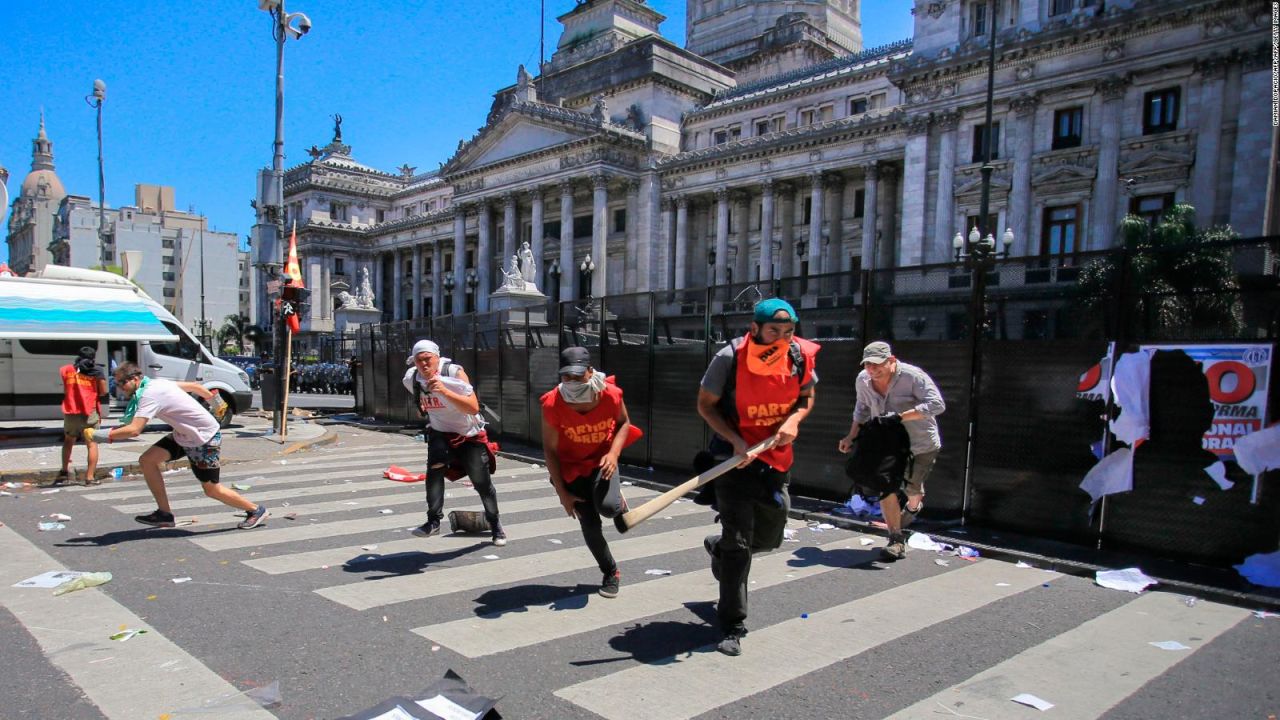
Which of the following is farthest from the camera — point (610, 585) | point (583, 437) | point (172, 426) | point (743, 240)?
point (743, 240)

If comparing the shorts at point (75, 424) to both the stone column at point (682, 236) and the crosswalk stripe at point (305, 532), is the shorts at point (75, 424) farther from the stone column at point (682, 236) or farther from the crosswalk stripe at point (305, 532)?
the stone column at point (682, 236)

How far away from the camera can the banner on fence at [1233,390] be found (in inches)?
239

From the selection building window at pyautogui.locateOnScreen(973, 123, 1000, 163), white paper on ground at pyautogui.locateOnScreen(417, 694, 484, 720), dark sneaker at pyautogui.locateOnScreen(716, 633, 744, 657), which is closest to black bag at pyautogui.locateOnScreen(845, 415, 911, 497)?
dark sneaker at pyautogui.locateOnScreen(716, 633, 744, 657)

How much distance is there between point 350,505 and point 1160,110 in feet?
105

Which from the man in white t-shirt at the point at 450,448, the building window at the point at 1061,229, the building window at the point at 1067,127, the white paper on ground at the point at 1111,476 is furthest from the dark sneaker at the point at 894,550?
the building window at the point at 1067,127

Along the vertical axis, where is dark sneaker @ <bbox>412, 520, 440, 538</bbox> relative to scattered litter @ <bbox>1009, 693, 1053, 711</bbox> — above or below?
below

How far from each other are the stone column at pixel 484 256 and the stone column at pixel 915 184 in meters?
32.3

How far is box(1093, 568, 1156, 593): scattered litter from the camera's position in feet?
19.3

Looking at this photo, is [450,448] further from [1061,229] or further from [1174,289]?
[1061,229]

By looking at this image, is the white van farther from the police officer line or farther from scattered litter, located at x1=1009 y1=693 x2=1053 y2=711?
scattered litter, located at x1=1009 y1=693 x2=1053 y2=711

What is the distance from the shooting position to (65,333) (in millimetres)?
14922

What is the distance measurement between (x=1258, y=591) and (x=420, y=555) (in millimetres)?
6665

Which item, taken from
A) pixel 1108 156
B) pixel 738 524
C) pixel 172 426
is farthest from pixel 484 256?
pixel 738 524

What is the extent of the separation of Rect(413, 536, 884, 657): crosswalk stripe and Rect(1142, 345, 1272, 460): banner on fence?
10.7 ft
